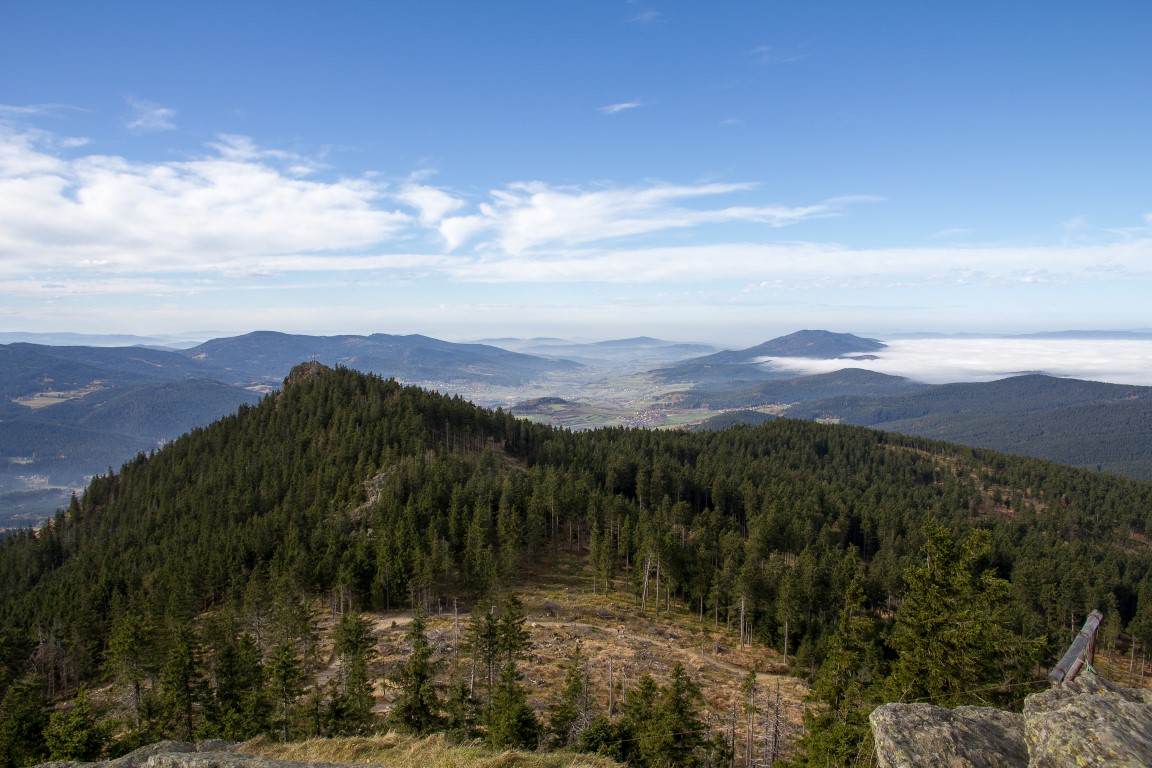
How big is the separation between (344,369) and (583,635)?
12260cm

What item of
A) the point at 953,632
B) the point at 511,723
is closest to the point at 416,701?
the point at 511,723

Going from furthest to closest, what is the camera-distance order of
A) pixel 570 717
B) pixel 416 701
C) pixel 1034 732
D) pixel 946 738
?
pixel 416 701, pixel 570 717, pixel 946 738, pixel 1034 732

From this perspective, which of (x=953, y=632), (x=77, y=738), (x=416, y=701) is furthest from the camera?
(x=416, y=701)

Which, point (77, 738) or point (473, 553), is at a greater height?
point (77, 738)

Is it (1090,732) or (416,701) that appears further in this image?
(416,701)

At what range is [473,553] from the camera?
70.3 meters

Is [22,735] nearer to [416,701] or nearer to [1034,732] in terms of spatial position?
[416,701]

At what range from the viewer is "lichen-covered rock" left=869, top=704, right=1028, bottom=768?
42.1 feet

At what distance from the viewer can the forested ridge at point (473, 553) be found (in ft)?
122

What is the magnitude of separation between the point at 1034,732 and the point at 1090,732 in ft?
3.81

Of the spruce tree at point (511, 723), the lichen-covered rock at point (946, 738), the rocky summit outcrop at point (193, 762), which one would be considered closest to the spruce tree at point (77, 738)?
the rocky summit outcrop at point (193, 762)

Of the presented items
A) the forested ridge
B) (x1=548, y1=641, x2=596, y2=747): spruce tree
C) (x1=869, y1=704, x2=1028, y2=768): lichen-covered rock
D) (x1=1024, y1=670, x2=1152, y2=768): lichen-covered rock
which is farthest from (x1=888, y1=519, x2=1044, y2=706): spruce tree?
(x1=548, y1=641, x2=596, y2=747): spruce tree

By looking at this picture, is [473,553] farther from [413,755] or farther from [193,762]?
[193,762]

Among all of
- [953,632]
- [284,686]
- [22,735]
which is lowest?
[22,735]
